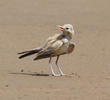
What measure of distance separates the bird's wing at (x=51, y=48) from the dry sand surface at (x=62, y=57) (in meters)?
0.48

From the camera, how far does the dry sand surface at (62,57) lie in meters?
10.1

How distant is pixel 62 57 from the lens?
14.4 metres

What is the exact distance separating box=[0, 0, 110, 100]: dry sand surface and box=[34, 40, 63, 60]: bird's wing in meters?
0.48

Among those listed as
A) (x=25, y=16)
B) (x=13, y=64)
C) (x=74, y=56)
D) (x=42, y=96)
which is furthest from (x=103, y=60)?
(x=25, y=16)

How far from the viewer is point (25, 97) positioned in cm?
945

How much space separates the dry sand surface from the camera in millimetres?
10106

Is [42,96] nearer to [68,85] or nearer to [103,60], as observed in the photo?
[68,85]

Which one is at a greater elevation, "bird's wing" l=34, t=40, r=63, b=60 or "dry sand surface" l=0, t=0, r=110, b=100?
"bird's wing" l=34, t=40, r=63, b=60

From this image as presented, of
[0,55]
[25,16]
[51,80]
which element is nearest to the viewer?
[51,80]

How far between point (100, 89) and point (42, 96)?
4.22 ft

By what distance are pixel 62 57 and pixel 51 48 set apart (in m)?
2.83

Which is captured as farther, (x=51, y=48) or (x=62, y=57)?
(x=62, y=57)

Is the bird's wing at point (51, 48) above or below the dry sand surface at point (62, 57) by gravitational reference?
above

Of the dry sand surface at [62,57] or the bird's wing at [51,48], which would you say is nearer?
A: the dry sand surface at [62,57]
